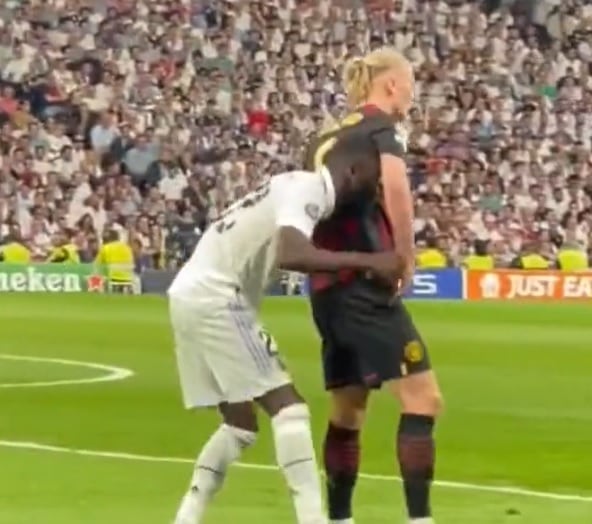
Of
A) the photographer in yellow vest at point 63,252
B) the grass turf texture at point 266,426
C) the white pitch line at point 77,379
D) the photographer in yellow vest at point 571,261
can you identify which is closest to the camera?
the grass turf texture at point 266,426

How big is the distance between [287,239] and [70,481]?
12.9ft

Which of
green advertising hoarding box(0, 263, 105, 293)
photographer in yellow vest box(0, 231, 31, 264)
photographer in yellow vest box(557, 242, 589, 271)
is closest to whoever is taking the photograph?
green advertising hoarding box(0, 263, 105, 293)

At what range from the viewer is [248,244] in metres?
8.16

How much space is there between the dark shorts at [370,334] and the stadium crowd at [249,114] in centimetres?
2692

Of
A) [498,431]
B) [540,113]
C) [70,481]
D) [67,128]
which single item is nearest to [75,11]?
[67,128]

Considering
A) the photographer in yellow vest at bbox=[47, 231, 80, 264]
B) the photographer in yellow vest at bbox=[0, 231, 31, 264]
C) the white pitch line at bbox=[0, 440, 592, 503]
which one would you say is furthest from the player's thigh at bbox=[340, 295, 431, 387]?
the photographer in yellow vest at bbox=[47, 231, 80, 264]

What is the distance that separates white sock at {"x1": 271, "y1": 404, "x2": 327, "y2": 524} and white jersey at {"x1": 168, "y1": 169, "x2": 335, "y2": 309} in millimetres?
528

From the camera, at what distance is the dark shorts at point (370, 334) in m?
8.45

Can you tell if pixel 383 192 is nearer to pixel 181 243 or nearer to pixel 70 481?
pixel 70 481

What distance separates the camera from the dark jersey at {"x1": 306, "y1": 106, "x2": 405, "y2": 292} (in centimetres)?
835

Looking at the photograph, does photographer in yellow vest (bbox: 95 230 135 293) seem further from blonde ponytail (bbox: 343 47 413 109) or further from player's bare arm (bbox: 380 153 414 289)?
player's bare arm (bbox: 380 153 414 289)

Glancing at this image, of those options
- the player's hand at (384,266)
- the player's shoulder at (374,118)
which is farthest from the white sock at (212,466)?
the player's shoulder at (374,118)

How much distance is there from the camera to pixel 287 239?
7.80 meters

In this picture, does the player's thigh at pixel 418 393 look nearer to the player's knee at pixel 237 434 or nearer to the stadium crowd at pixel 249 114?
the player's knee at pixel 237 434
